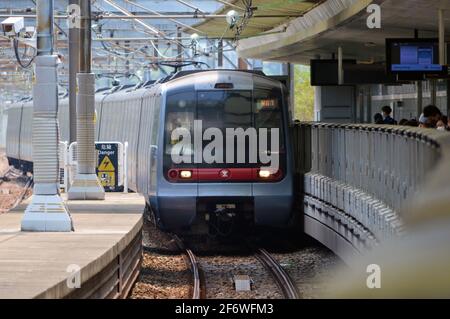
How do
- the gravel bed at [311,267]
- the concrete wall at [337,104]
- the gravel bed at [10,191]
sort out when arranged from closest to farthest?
1. the gravel bed at [311,267]
2. the gravel bed at [10,191]
3. the concrete wall at [337,104]

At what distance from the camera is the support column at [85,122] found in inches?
778

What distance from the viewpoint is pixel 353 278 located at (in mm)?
7586

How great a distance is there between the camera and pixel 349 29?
71.9 ft

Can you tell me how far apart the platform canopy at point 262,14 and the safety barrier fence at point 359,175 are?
17.1ft

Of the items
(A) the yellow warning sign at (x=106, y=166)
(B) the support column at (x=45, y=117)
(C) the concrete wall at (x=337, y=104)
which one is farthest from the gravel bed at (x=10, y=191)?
(B) the support column at (x=45, y=117)

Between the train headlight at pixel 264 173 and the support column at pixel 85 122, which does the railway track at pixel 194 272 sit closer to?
the train headlight at pixel 264 173

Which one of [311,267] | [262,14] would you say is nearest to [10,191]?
[262,14]

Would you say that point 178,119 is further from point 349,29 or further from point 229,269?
point 349,29

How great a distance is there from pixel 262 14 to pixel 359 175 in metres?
12.8

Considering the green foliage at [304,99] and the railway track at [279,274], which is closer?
the railway track at [279,274]

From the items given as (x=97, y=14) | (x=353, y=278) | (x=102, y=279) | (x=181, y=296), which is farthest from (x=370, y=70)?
(x=353, y=278)

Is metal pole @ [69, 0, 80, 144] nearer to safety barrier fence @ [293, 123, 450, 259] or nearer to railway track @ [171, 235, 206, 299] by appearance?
railway track @ [171, 235, 206, 299]

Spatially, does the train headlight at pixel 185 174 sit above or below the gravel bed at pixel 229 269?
above

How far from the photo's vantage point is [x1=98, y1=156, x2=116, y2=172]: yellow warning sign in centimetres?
2378
